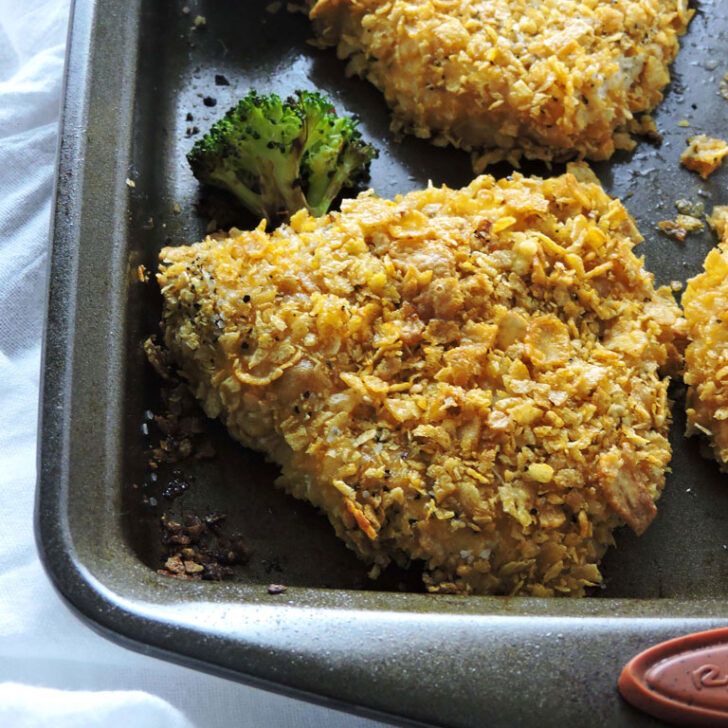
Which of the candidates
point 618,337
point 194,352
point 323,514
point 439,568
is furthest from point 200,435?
point 618,337

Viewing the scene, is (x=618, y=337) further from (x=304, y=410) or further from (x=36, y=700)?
(x=36, y=700)

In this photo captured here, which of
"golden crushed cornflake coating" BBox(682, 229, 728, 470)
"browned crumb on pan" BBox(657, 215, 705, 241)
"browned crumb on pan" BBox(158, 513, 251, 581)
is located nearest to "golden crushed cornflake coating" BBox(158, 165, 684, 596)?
"golden crushed cornflake coating" BBox(682, 229, 728, 470)

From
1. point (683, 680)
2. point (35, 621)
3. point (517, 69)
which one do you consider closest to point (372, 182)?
point (517, 69)

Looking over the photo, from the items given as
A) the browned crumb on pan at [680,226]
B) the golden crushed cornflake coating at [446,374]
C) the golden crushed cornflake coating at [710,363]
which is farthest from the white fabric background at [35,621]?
the browned crumb on pan at [680,226]

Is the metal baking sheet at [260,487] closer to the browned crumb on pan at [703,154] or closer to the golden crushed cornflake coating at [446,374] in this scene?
the browned crumb on pan at [703,154]

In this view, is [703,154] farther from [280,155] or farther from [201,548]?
[201,548]
